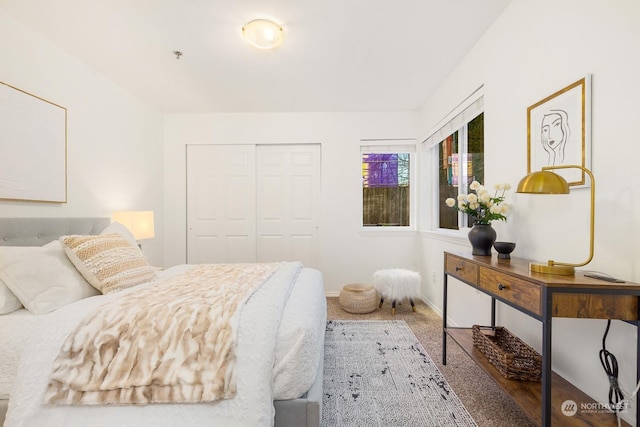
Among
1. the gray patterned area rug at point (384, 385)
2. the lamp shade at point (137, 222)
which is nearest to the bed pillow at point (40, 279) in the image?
the lamp shade at point (137, 222)

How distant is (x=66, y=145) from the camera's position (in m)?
2.42

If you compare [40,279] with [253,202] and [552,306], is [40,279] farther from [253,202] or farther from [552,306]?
[253,202]

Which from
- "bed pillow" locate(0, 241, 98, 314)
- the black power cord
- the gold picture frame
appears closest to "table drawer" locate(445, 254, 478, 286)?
the black power cord

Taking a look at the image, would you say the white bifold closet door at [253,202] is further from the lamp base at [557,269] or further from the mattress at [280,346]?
the lamp base at [557,269]

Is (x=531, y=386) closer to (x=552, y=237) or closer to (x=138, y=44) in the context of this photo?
(x=552, y=237)

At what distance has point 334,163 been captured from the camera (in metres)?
3.87

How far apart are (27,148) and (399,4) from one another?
288 cm

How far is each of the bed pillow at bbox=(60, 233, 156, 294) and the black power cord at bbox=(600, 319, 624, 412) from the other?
2480 millimetres

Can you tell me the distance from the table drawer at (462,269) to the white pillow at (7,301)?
8.13 ft

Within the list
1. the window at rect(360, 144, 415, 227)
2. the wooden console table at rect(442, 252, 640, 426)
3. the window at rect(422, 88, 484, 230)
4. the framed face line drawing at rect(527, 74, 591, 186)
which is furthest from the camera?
the window at rect(360, 144, 415, 227)

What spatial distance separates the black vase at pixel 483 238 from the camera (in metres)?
1.78

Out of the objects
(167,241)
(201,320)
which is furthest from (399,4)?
(167,241)

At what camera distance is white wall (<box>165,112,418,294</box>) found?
151 inches

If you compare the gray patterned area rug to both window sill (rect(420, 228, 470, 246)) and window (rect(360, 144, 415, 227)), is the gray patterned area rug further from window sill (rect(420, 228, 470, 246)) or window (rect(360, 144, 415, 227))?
window (rect(360, 144, 415, 227))
